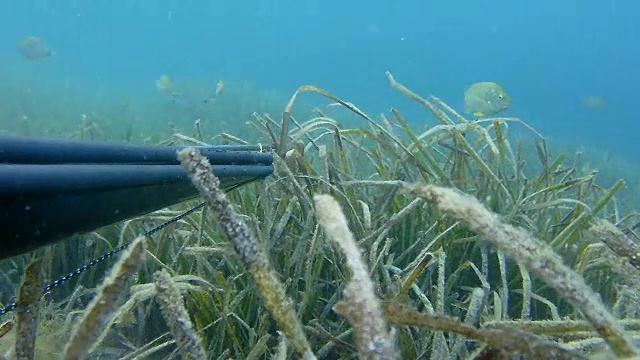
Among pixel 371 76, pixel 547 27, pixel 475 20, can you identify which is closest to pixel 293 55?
pixel 371 76

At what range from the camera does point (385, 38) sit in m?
120

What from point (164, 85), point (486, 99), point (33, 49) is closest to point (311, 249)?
point (486, 99)

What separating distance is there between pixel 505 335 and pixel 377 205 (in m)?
1.49

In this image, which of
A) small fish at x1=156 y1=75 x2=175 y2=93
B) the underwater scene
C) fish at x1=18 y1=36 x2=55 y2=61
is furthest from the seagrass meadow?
fish at x1=18 y1=36 x2=55 y2=61

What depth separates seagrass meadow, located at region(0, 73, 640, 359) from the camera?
0.85 metres

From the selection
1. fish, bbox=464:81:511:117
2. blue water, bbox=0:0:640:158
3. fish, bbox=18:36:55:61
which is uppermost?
blue water, bbox=0:0:640:158

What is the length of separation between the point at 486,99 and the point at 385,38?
118203 millimetres

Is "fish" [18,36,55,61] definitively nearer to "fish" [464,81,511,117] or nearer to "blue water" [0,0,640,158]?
"fish" [464,81,511,117]

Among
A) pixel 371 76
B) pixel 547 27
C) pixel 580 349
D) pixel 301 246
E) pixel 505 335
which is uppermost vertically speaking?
pixel 547 27

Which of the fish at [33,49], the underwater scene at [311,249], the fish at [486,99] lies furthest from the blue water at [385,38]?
the underwater scene at [311,249]

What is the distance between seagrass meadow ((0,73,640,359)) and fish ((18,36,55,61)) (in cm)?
1275

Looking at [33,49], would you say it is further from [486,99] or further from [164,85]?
[486,99]

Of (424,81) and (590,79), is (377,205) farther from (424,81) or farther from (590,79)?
(590,79)

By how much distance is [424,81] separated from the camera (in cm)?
7125
